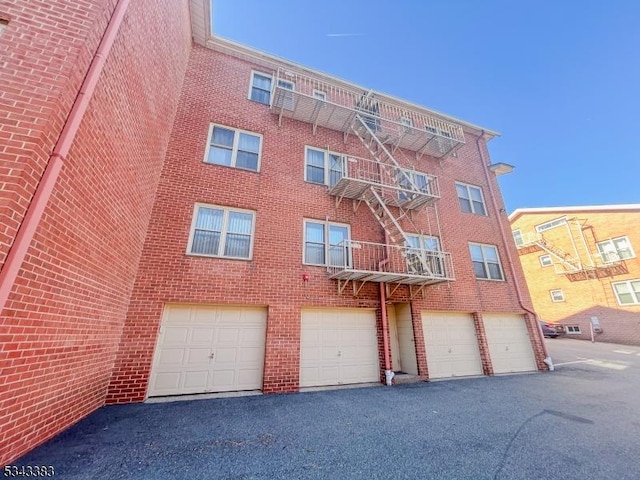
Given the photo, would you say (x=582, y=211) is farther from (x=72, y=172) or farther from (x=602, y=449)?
(x=72, y=172)

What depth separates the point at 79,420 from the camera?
13.4ft

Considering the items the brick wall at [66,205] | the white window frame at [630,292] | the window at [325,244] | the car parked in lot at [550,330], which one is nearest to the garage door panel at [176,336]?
the brick wall at [66,205]

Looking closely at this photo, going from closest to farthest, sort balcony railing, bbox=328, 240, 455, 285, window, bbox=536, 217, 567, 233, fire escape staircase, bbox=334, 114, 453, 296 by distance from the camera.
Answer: balcony railing, bbox=328, 240, 455, 285 → fire escape staircase, bbox=334, 114, 453, 296 → window, bbox=536, 217, 567, 233

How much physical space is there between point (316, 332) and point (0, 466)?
5496 millimetres

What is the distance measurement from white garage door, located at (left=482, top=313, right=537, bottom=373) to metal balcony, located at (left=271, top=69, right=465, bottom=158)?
23.1ft

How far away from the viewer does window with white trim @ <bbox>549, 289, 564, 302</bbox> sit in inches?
757

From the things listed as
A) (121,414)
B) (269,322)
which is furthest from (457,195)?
(121,414)

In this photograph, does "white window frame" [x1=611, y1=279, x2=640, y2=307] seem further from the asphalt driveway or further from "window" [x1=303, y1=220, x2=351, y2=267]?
"window" [x1=303, y1=220, x2=351, y2=267]

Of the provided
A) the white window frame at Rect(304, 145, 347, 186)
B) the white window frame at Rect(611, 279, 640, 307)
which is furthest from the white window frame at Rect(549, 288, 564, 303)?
the white window frame at Rect(304, 145, 347, 186)

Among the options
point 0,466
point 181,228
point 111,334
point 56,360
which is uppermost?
point 181,228

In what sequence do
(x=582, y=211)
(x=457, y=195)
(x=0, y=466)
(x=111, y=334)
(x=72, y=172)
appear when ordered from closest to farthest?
(x=0, y=466), (x=72, y=172), (x=111, y=334), (x=457, y=195), (x=582, y=211)

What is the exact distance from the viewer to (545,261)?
2058 centimetres

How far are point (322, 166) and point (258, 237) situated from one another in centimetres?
362

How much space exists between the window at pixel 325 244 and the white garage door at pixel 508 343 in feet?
19.7
